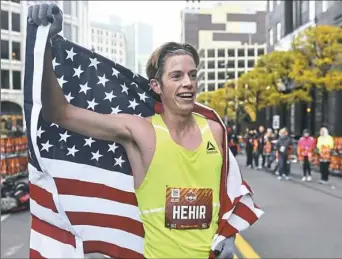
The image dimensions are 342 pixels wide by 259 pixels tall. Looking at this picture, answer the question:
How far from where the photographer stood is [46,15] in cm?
224

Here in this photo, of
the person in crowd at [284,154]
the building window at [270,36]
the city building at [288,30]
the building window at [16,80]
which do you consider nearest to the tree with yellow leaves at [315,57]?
the city building at [288,30]

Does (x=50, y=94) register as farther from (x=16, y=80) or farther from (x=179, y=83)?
(x=16, y=80)

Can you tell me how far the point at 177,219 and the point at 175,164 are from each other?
233 millimetres

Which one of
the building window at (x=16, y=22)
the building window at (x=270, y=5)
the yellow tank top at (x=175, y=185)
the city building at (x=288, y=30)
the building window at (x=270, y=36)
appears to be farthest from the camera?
the building window at (x=16, y=22)

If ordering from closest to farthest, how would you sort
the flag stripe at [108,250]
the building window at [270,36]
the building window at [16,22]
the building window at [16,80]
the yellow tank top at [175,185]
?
the yellow tank top at [175,185] < the flag stripe at [108,250] < the building window at [270,36] < the building window at [16,22] < the building window at [16,80]

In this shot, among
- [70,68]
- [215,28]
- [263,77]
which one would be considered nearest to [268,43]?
[263,77]

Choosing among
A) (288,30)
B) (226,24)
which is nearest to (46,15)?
(288,30)

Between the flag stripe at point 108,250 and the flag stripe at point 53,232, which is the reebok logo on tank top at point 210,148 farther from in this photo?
the flag stripe at point 53,232

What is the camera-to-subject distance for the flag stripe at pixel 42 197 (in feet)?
8.57

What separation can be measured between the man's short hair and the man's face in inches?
0.9

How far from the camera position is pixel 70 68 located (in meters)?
2.76

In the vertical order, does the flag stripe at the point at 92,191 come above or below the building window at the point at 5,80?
below

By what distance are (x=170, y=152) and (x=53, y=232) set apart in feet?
2.36

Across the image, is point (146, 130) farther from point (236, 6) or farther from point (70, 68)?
point (236, 6)
